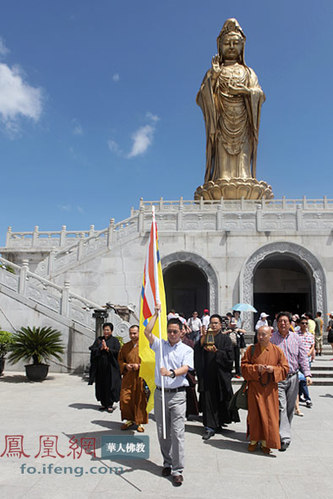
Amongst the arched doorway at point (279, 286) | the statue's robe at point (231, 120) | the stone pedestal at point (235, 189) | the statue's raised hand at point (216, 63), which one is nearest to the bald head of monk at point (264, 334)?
the arched doorway at point (279, 286)

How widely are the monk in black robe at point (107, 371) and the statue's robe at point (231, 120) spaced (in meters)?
20.0

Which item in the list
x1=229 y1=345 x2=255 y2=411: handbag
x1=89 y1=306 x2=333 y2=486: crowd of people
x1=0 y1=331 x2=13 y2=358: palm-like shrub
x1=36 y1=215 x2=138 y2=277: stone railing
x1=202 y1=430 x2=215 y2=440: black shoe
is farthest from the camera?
x1=36 y1=215 x2=138 y2=277: stone railing

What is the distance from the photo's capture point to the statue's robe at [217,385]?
578 cm

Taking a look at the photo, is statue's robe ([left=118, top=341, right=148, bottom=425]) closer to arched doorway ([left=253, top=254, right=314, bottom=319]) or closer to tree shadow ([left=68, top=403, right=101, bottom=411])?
tree shadow ([left=68, top=403, right=101, bottom=411])

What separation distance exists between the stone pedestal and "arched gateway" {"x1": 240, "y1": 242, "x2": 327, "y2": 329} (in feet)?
16.8

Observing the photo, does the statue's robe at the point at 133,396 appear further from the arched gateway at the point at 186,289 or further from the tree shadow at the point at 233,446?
the arched gateway at the point at 186,289

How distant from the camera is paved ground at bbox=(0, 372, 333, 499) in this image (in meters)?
3.75

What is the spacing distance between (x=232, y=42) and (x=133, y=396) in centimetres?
2747

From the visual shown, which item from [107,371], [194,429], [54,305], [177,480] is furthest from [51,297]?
[177,480]

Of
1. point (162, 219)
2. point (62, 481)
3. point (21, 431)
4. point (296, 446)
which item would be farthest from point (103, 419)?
point (162, 219)

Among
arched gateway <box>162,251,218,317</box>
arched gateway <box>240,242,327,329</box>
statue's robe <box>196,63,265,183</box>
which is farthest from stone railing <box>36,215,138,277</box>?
statue's robe <box>196,63,265,183</box>

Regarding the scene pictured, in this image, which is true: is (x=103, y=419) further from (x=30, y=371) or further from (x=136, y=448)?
(x=30, y=371)

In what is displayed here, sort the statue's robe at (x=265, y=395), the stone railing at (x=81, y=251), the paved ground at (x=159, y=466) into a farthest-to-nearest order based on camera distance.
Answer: the stone railing at (x=81, y=251)
the statue's robe at (x=265, y=395)
the paved ground at (x=159, y=466)

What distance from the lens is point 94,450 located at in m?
4.86
